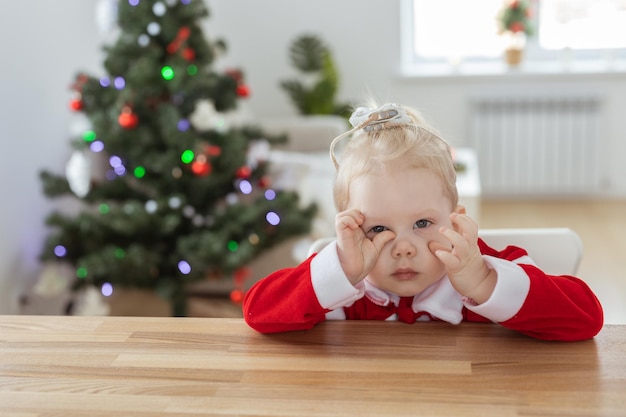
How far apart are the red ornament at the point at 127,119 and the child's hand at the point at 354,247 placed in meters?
1.92

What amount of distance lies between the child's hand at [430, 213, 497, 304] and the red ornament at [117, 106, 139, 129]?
202 cm

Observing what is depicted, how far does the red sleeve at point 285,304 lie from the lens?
40.1 inches

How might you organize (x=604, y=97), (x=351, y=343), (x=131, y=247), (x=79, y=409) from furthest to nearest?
(x=604, y=97) → (x=131, y=247) → (x=351, y=343) → (x=79, y=409)

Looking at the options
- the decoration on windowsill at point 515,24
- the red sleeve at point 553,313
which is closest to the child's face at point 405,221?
the red sleeve at point 553,313

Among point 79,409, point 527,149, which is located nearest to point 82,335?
point 79,409

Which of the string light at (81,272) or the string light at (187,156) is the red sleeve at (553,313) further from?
the string light at (81,272)

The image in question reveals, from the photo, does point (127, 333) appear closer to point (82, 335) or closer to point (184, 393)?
point (82, 335)

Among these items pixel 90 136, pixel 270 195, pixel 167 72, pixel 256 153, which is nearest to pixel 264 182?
pixel 270 195

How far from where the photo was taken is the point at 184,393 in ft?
Result: 2.75

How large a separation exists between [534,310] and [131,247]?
2.10 metres

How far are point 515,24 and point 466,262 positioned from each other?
4458 millimetres

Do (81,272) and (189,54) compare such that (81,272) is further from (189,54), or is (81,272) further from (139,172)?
(189,54)

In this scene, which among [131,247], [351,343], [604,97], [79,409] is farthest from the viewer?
[604,97]

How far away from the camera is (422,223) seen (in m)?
1.09
